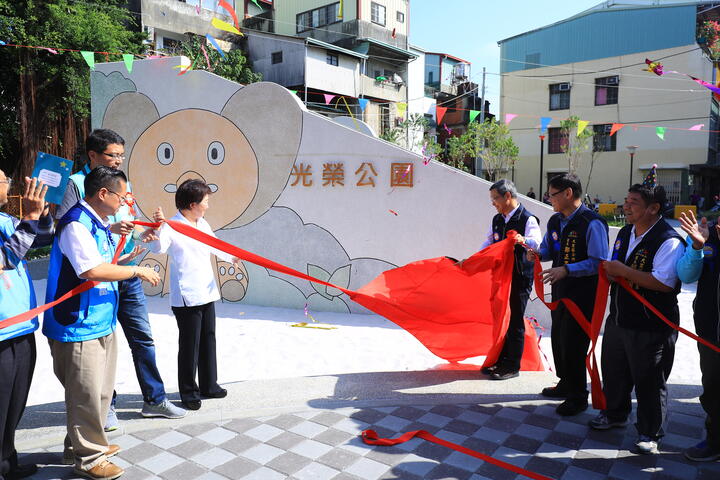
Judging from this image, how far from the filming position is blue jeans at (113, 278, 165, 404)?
3.19 m

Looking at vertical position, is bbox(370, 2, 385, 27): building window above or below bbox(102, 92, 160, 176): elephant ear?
above

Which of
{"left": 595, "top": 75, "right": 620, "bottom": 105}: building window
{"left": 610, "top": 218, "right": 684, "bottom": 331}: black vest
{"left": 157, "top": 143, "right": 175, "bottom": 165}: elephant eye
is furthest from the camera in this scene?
{"left": 595, "top": 75, "right": 620, "bottom": 105}: building window

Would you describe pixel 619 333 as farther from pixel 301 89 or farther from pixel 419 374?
pixel 301 89

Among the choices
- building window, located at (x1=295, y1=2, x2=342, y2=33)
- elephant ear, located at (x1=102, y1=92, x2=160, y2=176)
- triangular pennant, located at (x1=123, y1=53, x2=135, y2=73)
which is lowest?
elephant ear, located at (x1=102, y1=92, x2=160, y2=176)

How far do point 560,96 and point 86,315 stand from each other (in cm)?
2881

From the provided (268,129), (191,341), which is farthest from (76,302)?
(268,129)

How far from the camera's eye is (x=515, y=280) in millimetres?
4074

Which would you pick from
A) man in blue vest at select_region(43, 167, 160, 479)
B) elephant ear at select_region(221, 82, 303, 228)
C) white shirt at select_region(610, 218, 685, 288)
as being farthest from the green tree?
white shirt at select_region(610, 218, 685, 288)

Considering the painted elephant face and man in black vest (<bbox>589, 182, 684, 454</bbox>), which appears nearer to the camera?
man in black vest (<bbox>589, 182, 684, 454</bbox>)

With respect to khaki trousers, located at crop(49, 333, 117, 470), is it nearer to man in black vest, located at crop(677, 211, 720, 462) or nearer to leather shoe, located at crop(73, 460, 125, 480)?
leather shoe, located at crop(73, 460, 125, 480)

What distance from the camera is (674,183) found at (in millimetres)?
24219

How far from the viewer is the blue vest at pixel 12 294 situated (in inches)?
94.7

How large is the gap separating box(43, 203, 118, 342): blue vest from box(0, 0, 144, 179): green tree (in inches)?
505

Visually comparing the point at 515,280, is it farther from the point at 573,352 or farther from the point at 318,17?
the point at 318,17
